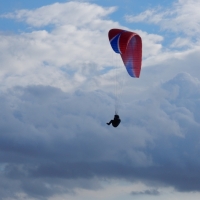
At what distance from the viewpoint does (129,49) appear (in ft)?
448

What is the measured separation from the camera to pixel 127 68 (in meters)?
136

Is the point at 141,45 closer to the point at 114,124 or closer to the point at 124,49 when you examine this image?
the point at 124,49

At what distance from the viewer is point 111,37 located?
136 m

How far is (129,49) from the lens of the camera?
136625mm

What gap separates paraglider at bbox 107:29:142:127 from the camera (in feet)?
440

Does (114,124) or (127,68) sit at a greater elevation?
(127,68)

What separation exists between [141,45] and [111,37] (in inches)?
168

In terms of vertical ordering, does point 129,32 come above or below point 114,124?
above

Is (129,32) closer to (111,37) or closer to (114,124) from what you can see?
(111,37)

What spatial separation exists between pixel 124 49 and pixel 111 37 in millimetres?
3249

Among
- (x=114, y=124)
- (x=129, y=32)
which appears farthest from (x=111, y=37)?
(x=114, y=124)

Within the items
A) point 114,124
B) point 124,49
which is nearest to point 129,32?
point 124,49

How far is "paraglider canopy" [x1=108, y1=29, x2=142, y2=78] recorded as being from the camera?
134125 mm

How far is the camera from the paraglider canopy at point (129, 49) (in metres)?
134
